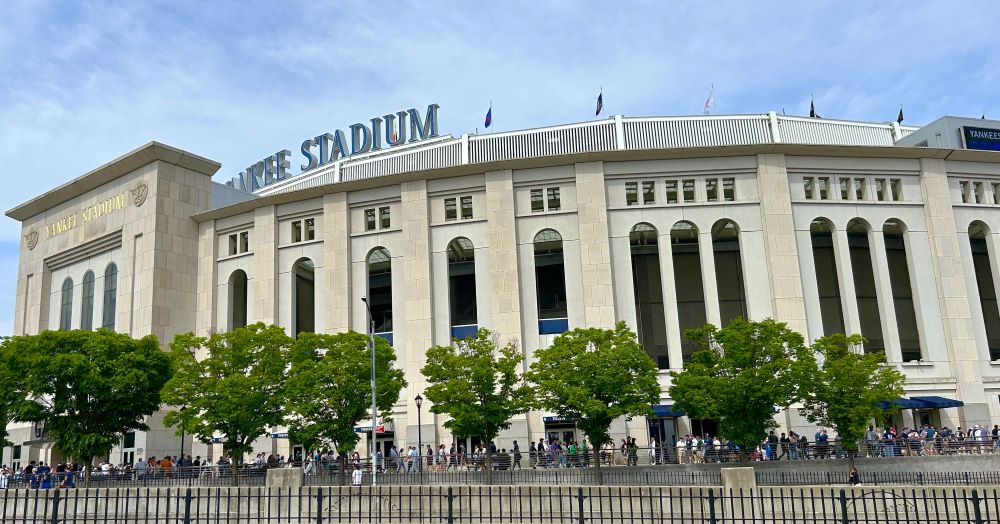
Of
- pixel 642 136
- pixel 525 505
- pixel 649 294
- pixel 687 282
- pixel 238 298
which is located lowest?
pixel 525 505

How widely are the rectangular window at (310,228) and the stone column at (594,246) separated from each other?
17976 millimetres

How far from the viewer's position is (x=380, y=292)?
60.4 metres

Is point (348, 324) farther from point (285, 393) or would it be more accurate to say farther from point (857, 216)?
point (857, 216)

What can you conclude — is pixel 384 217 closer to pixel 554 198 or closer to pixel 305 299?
pixel 554 198

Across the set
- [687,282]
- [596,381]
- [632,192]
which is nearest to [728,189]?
[632,192]

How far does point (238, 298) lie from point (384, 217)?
13.9m

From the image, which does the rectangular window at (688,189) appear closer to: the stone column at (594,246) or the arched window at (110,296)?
the stone column at (594,246)

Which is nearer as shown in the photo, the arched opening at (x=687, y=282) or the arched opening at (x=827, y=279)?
the arched opening at (x=827, y=279)

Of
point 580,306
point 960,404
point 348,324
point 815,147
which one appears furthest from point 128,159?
point 960,404

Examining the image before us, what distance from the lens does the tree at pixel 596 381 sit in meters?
37.5

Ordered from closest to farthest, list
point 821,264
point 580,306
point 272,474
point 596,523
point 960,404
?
1. point 596,523
2. point 272,474
3. point 960,404
4. point 580,306
5. point 821,264

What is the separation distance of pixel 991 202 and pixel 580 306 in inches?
1045

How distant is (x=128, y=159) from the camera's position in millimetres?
60031

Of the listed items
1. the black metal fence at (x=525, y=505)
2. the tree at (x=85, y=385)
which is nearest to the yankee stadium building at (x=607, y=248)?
the tree at (x=85, y=385)
